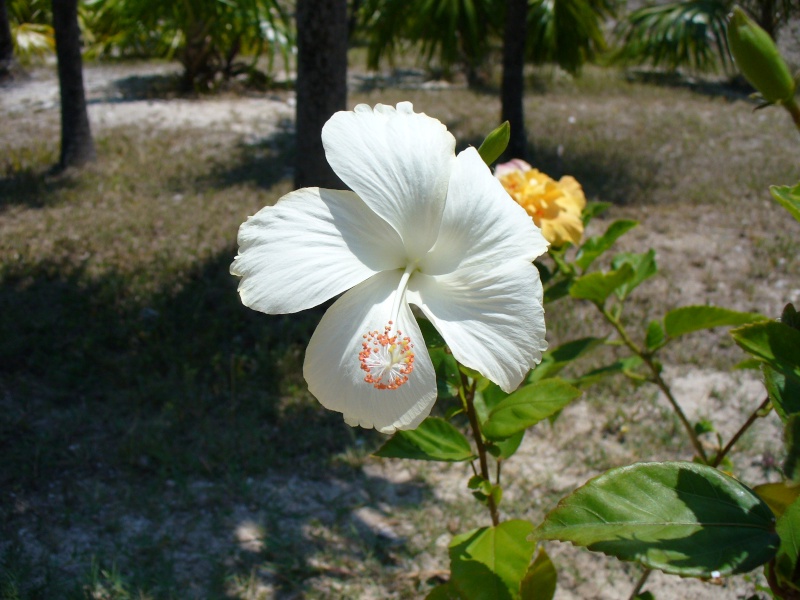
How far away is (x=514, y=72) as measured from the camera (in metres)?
5.12

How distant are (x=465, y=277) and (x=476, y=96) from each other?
7.38 meters

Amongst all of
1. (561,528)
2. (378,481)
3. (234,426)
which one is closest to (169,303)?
(234,426)

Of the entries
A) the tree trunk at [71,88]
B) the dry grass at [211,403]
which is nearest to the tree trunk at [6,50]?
the dry grass at [211,403]

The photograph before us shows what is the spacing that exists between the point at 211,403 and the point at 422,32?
18.9ft

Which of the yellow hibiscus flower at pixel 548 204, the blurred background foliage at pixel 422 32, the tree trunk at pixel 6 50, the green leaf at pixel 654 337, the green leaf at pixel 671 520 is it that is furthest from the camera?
the blurred background foliage at pixel 422 32

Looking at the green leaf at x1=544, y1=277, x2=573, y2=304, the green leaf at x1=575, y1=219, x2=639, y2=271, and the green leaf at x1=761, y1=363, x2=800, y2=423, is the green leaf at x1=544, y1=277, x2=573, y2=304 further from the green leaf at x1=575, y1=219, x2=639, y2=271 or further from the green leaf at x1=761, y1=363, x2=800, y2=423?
the green leaf at x1=761, y1=363, x2=800, y2=423

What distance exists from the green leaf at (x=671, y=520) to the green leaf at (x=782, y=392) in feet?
0.34

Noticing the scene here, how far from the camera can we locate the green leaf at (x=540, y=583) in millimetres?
1126

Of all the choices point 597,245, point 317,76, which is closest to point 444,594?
point 597,245

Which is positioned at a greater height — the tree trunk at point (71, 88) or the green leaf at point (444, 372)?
the green leaf at point (444, 372)

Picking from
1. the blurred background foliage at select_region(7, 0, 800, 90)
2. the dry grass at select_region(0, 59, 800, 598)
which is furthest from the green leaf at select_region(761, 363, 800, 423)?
the blurred background foliage at select_region(7, 0, 800, 90)

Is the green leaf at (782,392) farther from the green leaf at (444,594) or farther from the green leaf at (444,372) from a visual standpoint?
the green leaf at (444,594)

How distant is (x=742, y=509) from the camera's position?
0.76 metres

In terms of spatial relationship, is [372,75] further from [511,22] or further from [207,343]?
[207,343]
